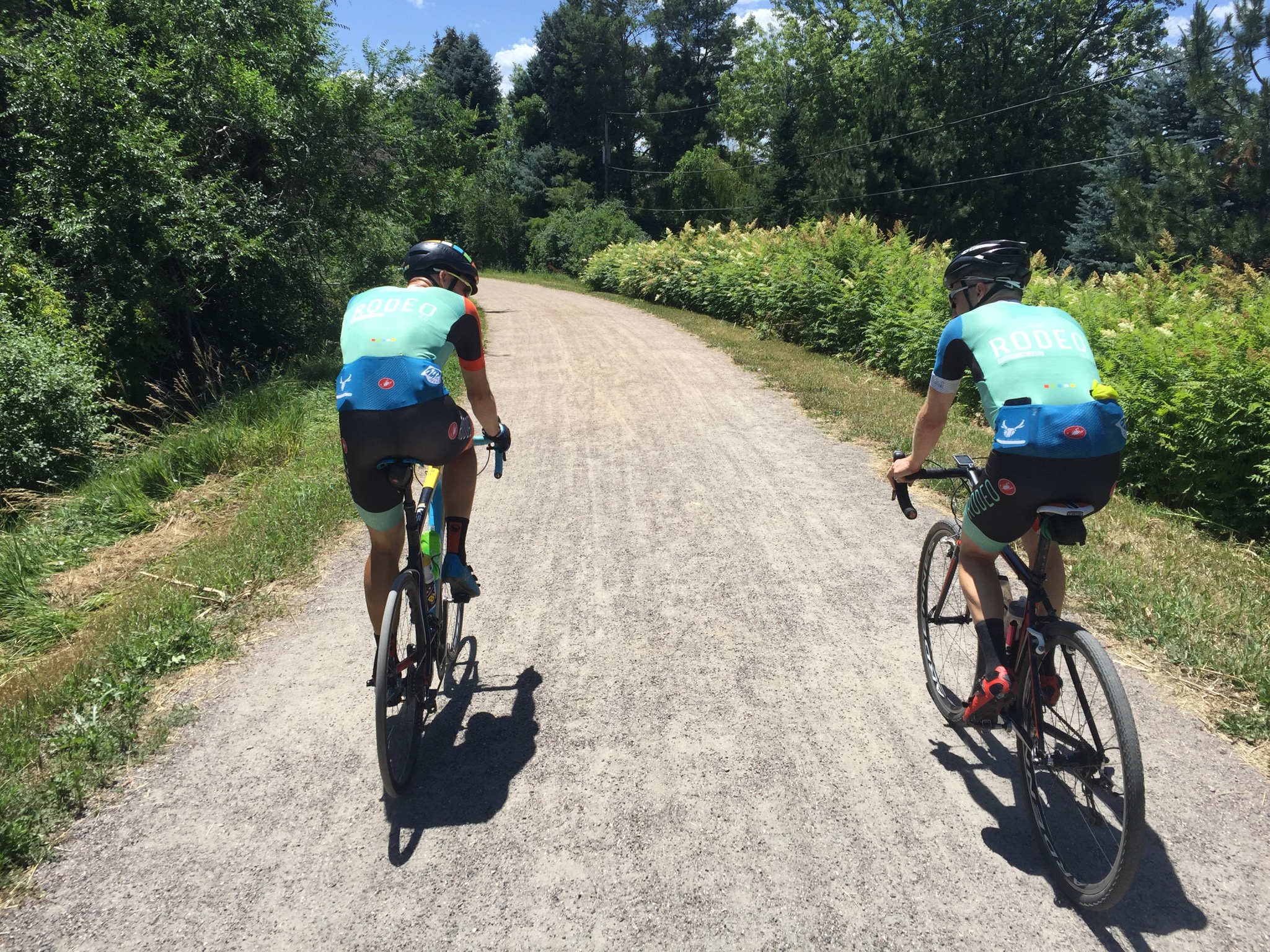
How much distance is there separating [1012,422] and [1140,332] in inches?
240

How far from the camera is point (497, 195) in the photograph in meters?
48.4

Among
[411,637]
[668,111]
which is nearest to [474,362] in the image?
[411,637]

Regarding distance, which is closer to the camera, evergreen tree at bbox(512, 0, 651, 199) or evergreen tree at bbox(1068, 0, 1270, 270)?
evergreen tree at bbox(1068, 0, 1270, 270)

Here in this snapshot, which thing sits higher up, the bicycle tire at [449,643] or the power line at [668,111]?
the power line at [668,111]

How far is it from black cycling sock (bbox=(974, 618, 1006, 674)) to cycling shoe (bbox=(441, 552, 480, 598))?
225 centimetres

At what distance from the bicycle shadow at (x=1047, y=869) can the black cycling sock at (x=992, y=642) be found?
1.87ft

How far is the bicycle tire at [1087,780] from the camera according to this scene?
230cm

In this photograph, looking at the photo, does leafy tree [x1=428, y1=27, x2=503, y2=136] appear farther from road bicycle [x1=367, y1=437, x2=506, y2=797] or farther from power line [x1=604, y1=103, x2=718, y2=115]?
road bicycle [x1=367, y1=437, x2=506, y2=797]

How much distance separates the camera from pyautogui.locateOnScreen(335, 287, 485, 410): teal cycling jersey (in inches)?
119

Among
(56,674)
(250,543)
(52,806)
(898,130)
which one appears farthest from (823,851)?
(898,130)

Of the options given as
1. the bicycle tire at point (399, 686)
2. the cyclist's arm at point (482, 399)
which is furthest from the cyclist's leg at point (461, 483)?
the bicycle tire at point (399, 686)

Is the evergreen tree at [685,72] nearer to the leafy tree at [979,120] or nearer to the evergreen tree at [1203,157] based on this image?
the leafy tree at [979,120]

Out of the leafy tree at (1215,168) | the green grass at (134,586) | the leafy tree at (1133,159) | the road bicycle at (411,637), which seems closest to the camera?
the road bicycle at (411,637)

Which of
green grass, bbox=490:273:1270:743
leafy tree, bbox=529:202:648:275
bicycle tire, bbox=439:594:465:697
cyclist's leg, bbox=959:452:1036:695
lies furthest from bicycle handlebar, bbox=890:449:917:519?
leafy tree, bbox=529:202:648:275
